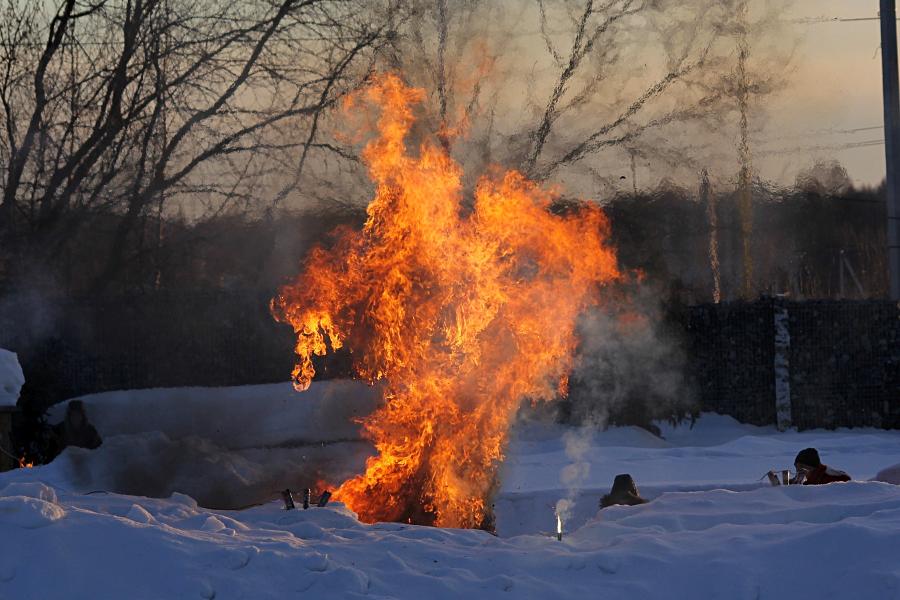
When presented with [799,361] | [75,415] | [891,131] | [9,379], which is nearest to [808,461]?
[9,379]

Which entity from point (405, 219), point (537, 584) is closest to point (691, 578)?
point (537, 584)

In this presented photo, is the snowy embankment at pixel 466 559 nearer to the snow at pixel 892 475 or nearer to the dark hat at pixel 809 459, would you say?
the dark hat at pixel 809 459

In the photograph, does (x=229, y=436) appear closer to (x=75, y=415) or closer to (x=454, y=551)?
(x=75, y=415)

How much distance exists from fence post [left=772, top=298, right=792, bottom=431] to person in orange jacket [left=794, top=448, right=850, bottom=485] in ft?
30.7

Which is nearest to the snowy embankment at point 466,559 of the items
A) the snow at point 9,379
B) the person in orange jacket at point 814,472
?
the person in orange jacket at point 814,472

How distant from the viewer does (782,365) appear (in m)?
18.8

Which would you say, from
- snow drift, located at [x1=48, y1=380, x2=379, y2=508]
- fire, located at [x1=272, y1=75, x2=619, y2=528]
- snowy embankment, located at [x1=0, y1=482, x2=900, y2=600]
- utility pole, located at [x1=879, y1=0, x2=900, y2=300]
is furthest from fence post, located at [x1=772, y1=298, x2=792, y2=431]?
snowy embankment, located at [x1=0, y1=482, x2=900, y2=600]

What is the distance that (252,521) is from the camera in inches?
341

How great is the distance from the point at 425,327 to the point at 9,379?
14.4 feet

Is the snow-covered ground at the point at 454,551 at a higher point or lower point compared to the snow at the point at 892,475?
lower

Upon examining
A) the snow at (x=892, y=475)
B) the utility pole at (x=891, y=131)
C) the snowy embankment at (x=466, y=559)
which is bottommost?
the snowy embankment at (x=466, y=559)

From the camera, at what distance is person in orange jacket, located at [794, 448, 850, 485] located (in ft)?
31.0

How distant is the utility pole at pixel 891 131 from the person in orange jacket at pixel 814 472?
984 centimetres

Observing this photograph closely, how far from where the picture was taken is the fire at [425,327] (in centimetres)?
971
